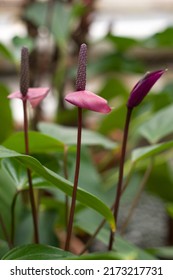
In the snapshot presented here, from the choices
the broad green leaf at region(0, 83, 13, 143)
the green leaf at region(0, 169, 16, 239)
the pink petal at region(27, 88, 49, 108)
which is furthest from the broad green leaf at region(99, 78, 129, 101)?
the pink petal at region(27, 88, 49, 108)

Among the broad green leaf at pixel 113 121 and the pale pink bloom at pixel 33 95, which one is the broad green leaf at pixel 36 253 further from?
the broad green leaf at pixel 113 121

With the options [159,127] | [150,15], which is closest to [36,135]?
[159,127]

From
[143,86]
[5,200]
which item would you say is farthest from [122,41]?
[143,86]

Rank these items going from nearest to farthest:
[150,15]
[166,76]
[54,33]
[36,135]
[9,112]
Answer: [36,135], [9,112], [54,33], [166,76], [150,15]

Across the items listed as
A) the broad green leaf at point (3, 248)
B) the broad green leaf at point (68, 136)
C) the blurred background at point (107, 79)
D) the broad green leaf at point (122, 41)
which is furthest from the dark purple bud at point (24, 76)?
the broad green leaf at point (122, 41)

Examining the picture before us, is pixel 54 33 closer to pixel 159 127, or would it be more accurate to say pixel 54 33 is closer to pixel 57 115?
pixel 57 115

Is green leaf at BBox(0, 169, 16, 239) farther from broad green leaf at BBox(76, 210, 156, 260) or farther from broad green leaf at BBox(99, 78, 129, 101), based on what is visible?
broad green leaf at BBox(99, 78, 129, 101)

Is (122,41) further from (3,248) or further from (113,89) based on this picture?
(3,248)
